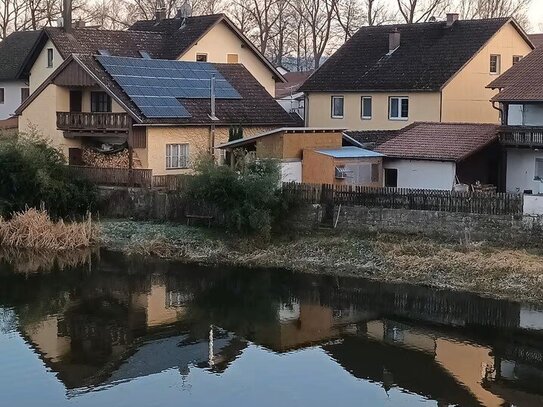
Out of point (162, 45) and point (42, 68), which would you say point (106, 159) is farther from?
point (162, 45)

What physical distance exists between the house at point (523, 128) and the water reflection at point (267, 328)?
9660mm

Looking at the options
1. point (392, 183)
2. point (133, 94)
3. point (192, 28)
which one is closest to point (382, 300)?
point (392, 183)

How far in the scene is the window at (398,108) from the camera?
4550cm

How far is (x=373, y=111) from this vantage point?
4681 cm

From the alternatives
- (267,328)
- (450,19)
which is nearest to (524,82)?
(450,19)

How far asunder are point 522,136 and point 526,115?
1.16m

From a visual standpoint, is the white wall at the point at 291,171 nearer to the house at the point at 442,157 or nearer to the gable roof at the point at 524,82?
the house at the point at 442,157

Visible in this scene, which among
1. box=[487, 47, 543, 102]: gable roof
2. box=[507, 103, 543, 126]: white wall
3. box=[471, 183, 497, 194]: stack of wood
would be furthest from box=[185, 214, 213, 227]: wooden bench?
box=[507, 103, 543, 126]: white wall

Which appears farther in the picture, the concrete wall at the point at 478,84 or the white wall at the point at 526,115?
the concrete wall at the point at 478,84

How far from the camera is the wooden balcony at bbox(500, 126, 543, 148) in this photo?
3516 cm

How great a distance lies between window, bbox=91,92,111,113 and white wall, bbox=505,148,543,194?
61.0ft

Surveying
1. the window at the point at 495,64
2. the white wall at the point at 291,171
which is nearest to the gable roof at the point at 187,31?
the window at the point at 495,64

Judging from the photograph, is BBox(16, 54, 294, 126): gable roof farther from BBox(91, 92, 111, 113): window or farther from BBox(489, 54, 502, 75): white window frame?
BBox(489, 54, 502, 75): white window frame

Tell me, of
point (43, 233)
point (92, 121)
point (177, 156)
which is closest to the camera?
point (43, 233)
